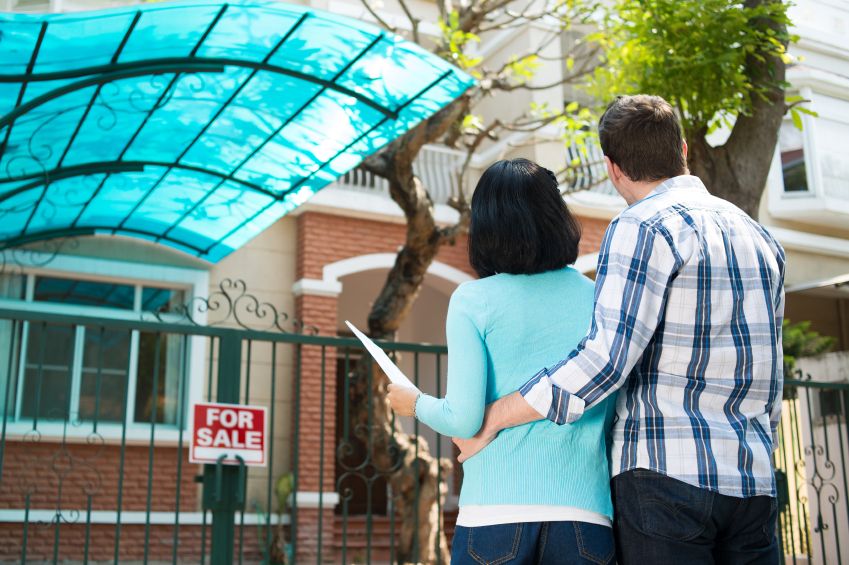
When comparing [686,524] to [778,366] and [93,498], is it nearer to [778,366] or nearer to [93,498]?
[778,366]

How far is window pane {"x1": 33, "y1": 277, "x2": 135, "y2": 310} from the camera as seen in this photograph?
11.3 metres

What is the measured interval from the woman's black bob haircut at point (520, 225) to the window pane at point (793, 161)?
44.2ft

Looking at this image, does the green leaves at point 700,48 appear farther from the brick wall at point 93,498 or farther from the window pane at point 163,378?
the window pane at point 163,378

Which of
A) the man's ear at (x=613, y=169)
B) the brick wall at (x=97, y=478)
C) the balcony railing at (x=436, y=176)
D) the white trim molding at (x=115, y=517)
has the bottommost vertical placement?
the white trim molding at (x=115, y=517)

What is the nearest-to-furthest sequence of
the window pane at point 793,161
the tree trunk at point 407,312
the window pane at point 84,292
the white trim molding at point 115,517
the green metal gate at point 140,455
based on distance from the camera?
the tree trunk at point 407,312, the white trim molding at point 115,517, the green metal gate at point 140,455, the window pane at point 84,292, the window pane at point 793,161

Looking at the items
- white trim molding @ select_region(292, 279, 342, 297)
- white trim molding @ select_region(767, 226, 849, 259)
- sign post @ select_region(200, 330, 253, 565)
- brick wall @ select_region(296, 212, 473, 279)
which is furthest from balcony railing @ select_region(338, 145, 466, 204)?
sign post @ select_region(200, 330, 253, 565)

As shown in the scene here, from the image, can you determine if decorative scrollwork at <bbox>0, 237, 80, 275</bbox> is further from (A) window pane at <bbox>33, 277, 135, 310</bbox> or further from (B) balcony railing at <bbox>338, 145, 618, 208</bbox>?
(B) balcony railing at <bbox>338, 145, 618, 208</bbox>

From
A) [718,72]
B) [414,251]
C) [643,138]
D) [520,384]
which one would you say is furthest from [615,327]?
[414,251]

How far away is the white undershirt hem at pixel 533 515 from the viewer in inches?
84.8

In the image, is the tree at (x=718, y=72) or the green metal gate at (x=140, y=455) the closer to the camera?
the tree at (x=718, y=72)

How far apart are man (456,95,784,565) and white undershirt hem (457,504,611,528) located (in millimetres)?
75

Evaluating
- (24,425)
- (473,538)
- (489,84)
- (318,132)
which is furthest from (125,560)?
(473,538)

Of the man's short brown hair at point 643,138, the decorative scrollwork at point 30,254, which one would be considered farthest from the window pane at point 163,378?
the man's short brown hair at point 643,138

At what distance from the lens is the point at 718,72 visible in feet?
19.7
